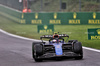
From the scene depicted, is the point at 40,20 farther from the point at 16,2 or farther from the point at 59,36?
the point at 59,36

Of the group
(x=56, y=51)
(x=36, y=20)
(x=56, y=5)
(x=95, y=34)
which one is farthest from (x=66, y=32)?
(x=56, y=51)

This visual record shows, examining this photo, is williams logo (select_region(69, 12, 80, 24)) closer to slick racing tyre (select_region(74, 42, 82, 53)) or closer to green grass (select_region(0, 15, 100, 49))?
green grass (select_region(0, 15, 100, 49))

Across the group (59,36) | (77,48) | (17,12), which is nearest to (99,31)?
(59,36)

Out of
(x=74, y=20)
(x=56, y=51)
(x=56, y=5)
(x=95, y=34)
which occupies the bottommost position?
(x=56, y=51)

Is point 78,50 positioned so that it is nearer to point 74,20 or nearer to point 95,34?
point 95,34

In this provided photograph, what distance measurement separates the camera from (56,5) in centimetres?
3241

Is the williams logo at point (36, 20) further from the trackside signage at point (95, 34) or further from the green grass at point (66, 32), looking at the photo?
the trackside signage at point (95, 34)

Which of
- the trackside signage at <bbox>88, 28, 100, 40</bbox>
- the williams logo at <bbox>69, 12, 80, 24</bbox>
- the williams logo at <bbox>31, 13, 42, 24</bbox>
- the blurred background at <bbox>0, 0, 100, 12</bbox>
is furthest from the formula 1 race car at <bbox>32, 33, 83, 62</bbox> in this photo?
Result: the blurred background at <bbox>0, 0, 100, 12</bbox>

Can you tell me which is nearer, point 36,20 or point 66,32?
point 66,32

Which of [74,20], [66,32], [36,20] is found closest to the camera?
[66,32]

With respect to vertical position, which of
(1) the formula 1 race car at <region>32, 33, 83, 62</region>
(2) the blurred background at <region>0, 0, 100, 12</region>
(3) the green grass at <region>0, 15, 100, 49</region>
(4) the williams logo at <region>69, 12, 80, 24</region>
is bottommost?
(3) the green grass at <region>0, 15, 100, 49</region>

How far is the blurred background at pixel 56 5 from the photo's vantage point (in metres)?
30.7

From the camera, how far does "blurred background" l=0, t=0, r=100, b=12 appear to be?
30.7m

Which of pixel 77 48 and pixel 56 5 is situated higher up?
pixel 56 5
